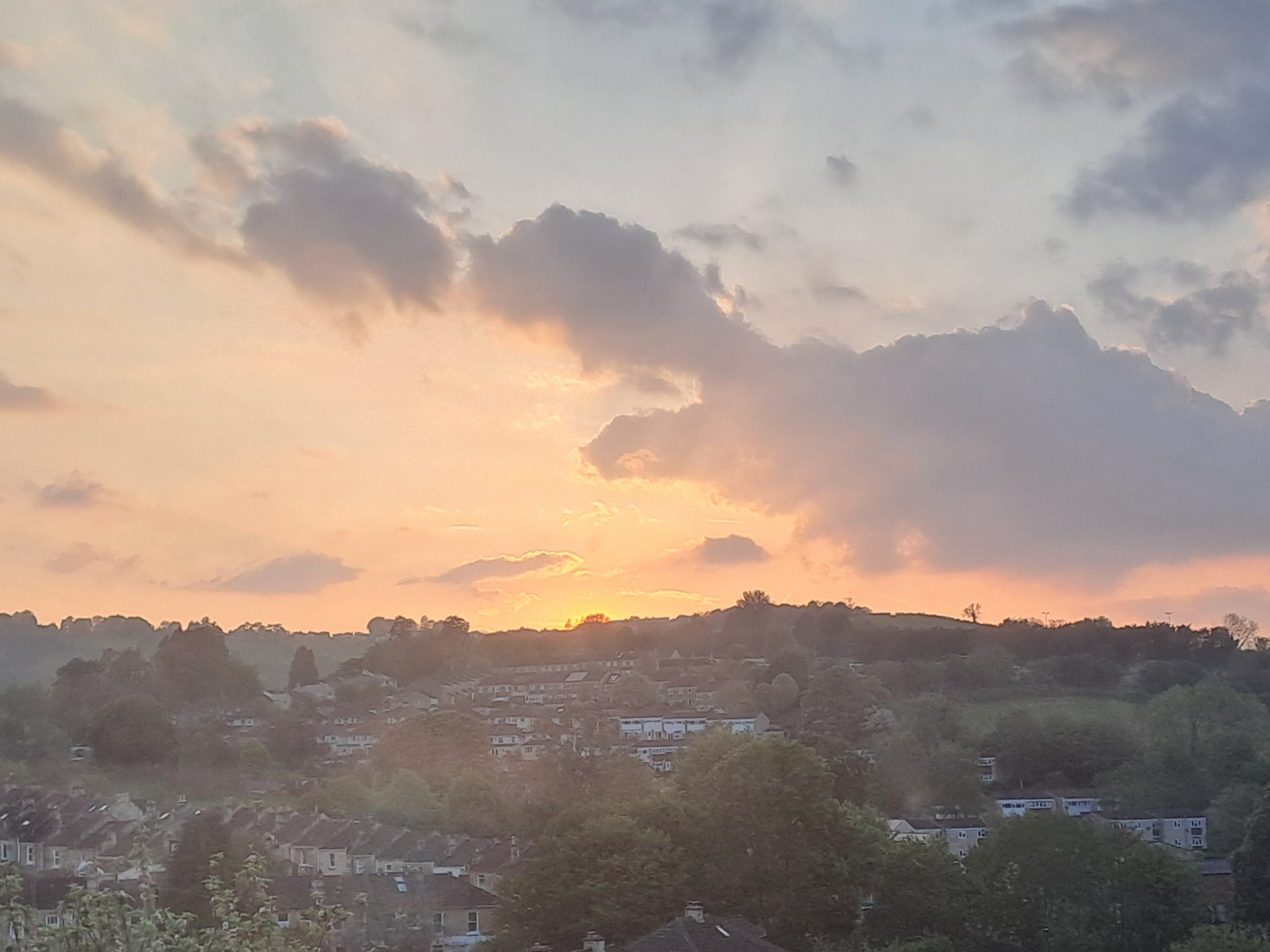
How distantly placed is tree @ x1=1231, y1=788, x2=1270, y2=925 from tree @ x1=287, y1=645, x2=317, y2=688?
71.8 metres

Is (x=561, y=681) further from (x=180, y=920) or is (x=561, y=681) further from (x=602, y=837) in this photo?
(x=180, y=920)

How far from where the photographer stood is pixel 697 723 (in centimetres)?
7519

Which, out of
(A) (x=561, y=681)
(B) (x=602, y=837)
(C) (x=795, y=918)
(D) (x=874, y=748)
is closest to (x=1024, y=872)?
(C) (x=795, y=918)

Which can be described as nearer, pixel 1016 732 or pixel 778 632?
pixel 1016 732

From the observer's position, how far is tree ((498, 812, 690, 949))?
29.2 metres

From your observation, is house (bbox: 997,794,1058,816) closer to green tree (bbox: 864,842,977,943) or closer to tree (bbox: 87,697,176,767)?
Result: green tree (bbox: 864,842,977,943)

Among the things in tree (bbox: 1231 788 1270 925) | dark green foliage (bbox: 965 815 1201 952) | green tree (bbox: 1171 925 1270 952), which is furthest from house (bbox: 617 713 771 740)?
green tree (bbox: 1171 925 1270 952)

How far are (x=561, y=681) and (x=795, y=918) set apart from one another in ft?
219

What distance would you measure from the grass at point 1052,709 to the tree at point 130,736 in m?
41.8

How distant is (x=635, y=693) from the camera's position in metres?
82.6

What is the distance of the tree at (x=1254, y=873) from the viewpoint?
37219 mm

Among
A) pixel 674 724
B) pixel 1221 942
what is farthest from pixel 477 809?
pixel 674 724

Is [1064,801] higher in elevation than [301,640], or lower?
lower

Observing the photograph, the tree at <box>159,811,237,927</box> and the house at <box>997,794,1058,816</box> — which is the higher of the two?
the tree at <box>159,811,237,927</box>
